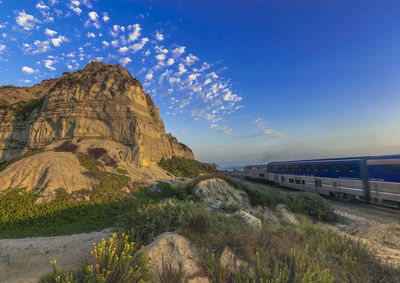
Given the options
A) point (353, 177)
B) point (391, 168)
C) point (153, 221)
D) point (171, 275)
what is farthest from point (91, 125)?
point (391, 168)

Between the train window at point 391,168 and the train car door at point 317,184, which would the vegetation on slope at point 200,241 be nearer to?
the train window at point 391,168

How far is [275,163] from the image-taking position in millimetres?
28547

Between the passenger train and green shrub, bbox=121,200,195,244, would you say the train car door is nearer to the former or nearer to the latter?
the passenger train

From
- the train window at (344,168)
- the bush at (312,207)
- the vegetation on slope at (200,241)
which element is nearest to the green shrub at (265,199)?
the bush at (312,207)

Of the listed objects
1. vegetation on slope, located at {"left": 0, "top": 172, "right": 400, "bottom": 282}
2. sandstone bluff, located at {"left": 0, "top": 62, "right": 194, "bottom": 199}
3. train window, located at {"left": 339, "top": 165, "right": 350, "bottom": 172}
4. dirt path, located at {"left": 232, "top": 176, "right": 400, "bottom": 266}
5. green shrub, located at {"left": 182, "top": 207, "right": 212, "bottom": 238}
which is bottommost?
dirt path, located at {"left": 232, "top": 176, "right": 400, "bottom": 266}

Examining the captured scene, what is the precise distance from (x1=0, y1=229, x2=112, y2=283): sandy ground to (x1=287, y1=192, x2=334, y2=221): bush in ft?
45.3

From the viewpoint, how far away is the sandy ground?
4719mm

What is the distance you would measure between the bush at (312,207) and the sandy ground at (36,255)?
13804mm

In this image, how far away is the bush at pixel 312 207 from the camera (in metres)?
12.0

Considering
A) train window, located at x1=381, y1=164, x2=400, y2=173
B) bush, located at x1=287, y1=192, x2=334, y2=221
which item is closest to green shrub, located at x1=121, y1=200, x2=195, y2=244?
bush, located at x1=287, y1=192, x2=334, y2=221

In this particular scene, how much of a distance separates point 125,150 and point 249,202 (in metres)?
18.0

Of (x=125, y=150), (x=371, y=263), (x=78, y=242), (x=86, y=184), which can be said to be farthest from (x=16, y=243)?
(x=125, y=150)

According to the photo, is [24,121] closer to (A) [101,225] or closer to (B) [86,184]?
(B) [86,184]

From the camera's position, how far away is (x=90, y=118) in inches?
939
